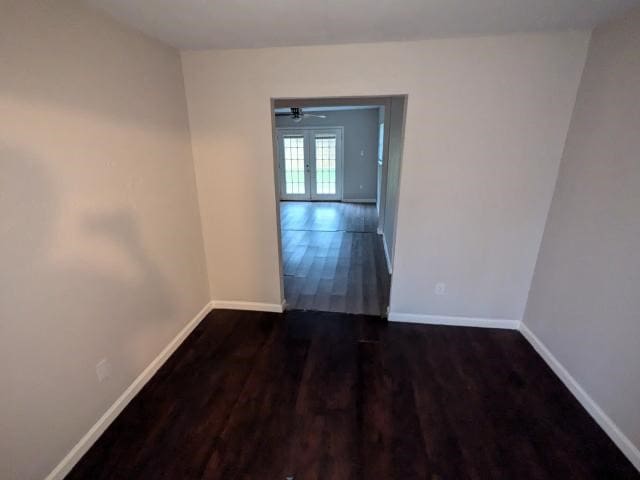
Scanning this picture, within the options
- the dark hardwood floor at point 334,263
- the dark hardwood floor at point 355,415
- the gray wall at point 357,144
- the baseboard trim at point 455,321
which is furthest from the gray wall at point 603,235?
the gray wall at point 357,144

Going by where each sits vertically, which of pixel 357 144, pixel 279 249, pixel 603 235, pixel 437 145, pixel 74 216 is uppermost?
pixel 357 144

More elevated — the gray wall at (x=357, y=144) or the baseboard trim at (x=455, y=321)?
the gray wall at (x=357, y=144)

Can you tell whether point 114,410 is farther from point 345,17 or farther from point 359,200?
point 359,200

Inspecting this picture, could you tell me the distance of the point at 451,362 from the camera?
230 cm

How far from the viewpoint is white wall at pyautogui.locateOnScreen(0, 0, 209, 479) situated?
1252mm

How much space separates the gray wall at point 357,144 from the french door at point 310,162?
17 centimetres

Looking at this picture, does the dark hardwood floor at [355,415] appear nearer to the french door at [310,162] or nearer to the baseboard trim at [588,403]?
the baseboard trim at [588,403]

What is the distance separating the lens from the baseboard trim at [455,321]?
2666mm

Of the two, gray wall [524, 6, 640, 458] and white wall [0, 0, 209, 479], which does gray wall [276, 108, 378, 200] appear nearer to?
white wall [0, 0, 209, 479]

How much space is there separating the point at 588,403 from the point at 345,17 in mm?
2810

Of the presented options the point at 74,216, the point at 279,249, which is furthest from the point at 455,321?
the point at 74,216

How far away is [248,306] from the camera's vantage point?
3023 millimetres

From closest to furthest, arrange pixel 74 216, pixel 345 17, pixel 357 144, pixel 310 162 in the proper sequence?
pixel 74 216 → pixel 345 17 → pixel 357 144 → pixel 310 162

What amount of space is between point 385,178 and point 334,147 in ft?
10.9
